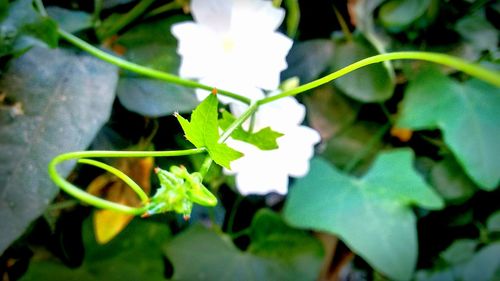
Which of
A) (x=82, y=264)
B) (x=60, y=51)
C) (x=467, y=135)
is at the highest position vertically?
(x=60, y=51)

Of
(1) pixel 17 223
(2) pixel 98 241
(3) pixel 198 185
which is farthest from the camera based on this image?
(2) pixel 98 241

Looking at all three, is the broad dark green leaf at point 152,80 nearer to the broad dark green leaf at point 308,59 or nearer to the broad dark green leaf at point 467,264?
the broad dark green leaf at point 308,59

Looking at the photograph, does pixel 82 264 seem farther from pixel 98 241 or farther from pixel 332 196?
pixel 332 196

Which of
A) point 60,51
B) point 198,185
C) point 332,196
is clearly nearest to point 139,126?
point 60,51

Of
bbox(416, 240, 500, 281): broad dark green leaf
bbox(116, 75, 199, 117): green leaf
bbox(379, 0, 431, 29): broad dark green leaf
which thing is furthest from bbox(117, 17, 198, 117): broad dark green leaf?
bbox(416, 240, 500, 281): broad dark green leaf

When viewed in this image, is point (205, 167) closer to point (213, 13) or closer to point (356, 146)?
point (213, 13)

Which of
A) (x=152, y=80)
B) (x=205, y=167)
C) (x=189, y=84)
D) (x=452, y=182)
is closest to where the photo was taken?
(x=205, y=167)

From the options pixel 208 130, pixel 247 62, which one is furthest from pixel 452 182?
pixel 208 130
